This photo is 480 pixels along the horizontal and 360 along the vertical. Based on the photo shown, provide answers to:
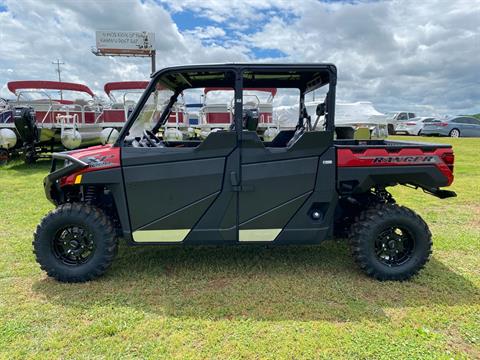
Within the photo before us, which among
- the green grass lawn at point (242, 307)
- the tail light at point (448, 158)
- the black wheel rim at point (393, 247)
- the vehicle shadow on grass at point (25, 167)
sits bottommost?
the green grass lawn at point (242, 307)

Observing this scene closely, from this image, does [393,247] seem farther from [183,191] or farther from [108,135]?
[108,135]

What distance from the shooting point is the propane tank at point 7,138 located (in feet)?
32.9

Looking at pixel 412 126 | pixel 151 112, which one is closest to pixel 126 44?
pixel 412 126

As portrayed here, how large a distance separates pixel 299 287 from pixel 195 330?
108cm

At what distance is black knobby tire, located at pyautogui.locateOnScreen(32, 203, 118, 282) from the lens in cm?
327

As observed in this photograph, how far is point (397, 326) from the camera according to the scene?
2701 millimetres

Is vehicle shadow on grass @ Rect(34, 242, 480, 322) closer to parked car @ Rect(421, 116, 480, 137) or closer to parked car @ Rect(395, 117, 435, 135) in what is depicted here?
parked car @ Rect(421, 116, 480, 137)

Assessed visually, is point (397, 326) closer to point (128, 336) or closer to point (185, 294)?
point (185, 294)

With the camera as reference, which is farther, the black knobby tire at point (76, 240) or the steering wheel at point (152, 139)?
the steering wheel at point (152, 139)

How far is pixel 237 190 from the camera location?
10.7ft

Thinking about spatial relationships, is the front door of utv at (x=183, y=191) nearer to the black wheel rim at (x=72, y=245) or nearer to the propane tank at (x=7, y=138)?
the black wheel rim at (x=72, y=245)

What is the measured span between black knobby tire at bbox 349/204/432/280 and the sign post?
33526 mm

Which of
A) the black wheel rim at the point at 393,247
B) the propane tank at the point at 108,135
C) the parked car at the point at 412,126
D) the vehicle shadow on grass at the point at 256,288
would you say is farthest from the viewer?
the parked car at the point at 412,126

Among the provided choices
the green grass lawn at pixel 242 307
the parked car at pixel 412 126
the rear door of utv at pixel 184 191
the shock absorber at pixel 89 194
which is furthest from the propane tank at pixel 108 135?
the parked car at pixel 412 126
